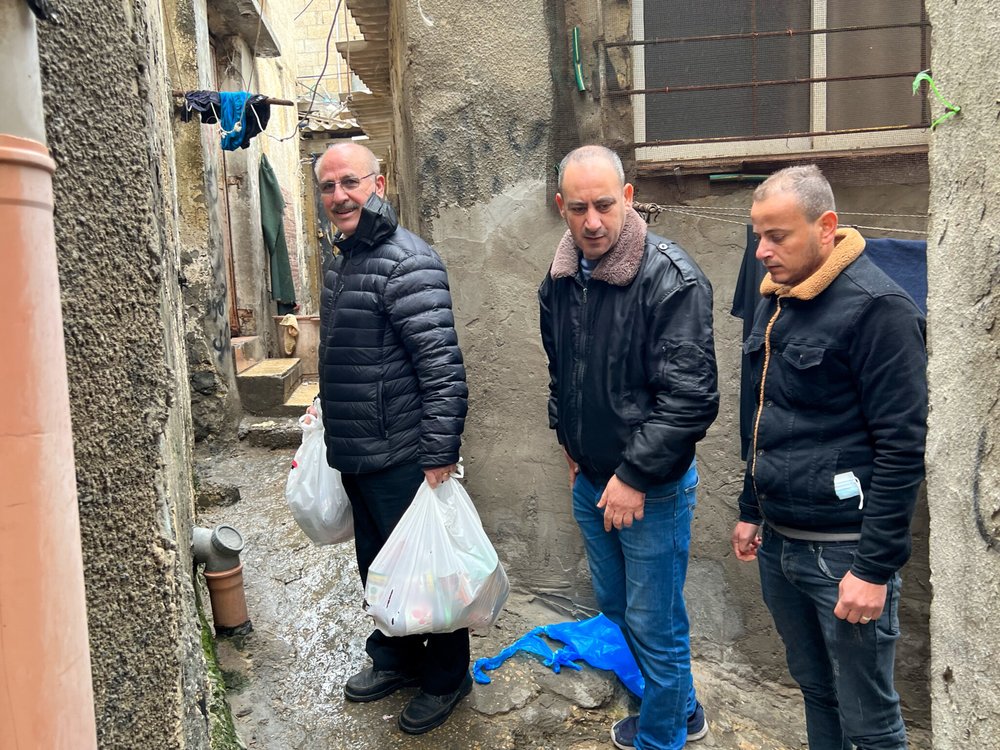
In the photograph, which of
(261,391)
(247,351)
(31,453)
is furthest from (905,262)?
(247,351)

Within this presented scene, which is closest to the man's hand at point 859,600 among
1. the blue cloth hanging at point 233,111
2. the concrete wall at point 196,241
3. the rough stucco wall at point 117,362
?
the rough stucco wall at point 117,362

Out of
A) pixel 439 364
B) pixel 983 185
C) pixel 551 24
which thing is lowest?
pixel 439 364

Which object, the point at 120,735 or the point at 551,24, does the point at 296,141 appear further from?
the point at 120,735

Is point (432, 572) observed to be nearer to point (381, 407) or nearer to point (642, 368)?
point (381, 407)

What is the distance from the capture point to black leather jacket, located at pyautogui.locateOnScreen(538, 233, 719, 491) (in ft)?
7.63

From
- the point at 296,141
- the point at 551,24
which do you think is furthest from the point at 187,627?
the point at 296,141

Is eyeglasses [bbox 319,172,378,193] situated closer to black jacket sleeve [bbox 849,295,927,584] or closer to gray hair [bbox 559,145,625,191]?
gray hair [bbox 559,145,625,191]

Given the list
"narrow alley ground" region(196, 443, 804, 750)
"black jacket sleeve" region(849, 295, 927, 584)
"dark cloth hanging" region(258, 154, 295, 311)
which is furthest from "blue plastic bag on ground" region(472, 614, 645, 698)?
"dark cloth hanging" region(258, 154, 295, 311)

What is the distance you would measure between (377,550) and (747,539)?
53.7 inches

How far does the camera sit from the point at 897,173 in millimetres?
3268

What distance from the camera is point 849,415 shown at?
198 cm

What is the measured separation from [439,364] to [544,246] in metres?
1.14

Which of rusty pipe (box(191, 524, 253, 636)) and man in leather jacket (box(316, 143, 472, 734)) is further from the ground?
man in leather jacket (box(316, 143, 472, 734))

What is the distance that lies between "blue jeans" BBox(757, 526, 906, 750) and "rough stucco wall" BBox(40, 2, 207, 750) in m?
1.52
